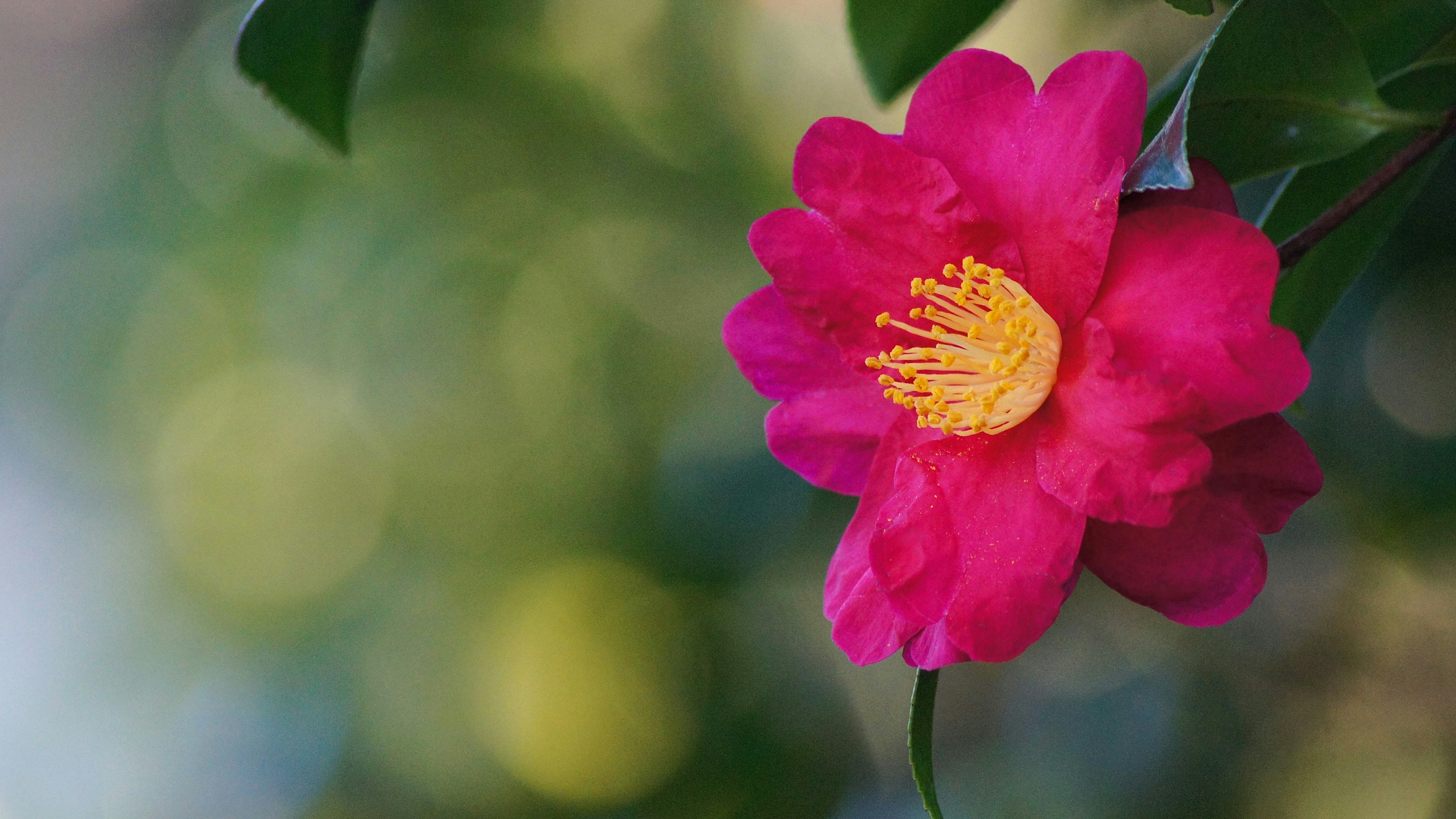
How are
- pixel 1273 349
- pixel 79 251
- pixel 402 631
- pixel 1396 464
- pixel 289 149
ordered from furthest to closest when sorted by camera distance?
pixel 79 251, pixel 289 149, pixel 402 631, pixel 1396 464, pixel 1273 349

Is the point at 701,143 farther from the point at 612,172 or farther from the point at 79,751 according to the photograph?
the point at 79,751

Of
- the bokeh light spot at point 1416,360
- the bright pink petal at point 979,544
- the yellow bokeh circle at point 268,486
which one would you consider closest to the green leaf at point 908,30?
the bright pink petal at point 979,544

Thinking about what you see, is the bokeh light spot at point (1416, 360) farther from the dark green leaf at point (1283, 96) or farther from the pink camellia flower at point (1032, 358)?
the pink camellia flower at point (1032, 358)

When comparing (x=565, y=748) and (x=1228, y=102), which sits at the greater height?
(x=1228, y=102)

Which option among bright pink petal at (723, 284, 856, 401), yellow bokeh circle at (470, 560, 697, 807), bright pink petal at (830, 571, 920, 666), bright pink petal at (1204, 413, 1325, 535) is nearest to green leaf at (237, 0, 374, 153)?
bright pink petal at (723, 284, 856, 401)

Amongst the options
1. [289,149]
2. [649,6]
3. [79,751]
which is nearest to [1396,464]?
[649,6]

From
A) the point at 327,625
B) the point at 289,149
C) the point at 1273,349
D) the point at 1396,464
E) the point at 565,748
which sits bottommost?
the point at 565,748

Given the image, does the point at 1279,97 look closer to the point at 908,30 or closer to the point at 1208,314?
the point at 1208,314
